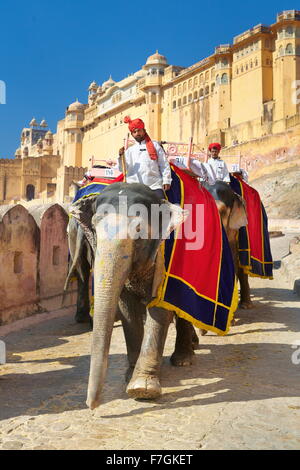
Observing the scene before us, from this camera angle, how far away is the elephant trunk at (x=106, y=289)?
3.09 metres

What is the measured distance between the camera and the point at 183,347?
4.60 m

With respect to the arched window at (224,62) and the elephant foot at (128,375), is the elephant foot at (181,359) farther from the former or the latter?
the arched window at (224,62)

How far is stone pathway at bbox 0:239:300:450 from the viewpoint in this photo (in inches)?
111

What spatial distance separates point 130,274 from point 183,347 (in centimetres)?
A: 127

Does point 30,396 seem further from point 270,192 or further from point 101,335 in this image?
point 270,192

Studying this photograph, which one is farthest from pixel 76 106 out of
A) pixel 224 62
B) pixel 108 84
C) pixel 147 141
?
pixel 147 141

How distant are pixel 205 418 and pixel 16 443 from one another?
110cm

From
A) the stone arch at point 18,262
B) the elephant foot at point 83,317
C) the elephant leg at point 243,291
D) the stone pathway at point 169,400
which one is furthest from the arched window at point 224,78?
the stone pathway at point 169,400

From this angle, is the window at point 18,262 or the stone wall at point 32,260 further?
the window at point 18,262

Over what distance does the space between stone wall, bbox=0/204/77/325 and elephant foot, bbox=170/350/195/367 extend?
9.93 ft

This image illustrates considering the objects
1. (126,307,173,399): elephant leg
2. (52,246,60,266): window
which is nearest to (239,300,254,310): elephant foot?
(52,246,60,266): window

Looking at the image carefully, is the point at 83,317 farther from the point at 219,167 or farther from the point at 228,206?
the point at 219,167

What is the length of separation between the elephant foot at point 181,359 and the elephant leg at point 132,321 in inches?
24.4

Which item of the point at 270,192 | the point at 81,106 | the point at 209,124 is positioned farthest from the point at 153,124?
the point at 270,192
